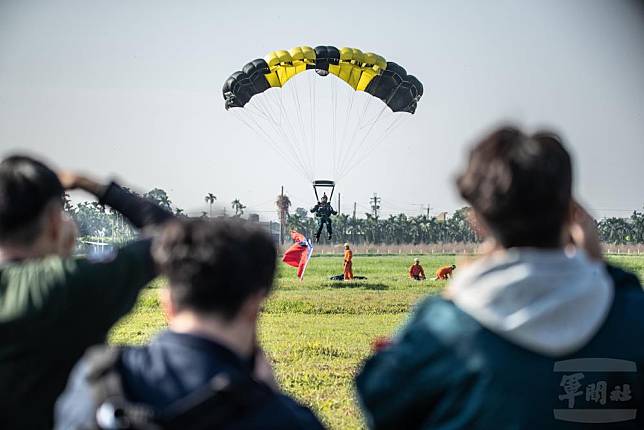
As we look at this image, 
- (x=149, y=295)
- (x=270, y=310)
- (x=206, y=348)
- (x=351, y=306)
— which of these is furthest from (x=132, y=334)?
(x=206, y=348)

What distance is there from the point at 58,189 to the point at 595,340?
1.23 m

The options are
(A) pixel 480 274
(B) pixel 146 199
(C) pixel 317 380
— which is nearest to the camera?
(A) pixel 480 274

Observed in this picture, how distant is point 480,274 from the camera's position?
170cm

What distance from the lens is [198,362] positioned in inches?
63.9

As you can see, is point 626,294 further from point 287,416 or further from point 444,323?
point 287,416

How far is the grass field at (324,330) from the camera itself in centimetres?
654

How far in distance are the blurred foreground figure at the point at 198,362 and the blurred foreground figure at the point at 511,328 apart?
23 cm

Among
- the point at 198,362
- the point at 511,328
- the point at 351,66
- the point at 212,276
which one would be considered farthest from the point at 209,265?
the point at 351,66

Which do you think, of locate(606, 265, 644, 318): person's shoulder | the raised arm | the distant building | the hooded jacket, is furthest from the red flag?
the distant building

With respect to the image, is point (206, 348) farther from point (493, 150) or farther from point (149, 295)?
point (149, 295)

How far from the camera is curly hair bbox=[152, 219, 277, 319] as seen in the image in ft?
5.44

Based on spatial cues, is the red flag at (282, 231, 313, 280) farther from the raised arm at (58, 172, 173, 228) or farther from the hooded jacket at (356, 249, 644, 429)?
the hooded jacket at (356, 249, 644, 429)

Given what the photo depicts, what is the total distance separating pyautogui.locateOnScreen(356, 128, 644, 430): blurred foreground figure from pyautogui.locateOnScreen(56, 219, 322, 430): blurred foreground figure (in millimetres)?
226

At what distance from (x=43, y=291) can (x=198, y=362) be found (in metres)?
0.52
